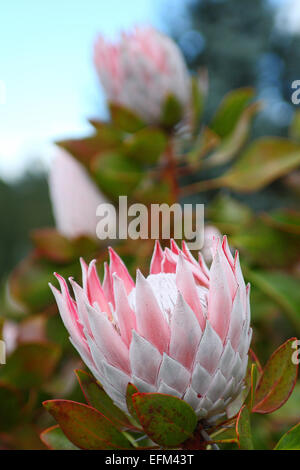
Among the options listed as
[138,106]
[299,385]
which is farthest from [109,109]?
[299,385]

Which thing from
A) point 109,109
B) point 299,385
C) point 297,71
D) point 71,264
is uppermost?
point 297,71

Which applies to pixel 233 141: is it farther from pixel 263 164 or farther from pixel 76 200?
pixel 76 200

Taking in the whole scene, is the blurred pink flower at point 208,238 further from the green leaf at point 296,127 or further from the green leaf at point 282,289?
the green leaf at point 296,127

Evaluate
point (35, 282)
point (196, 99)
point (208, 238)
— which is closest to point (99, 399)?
point (208, 238)

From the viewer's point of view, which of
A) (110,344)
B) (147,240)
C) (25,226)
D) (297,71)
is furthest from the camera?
(297,71)

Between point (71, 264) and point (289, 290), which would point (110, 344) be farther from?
point (71, 264)

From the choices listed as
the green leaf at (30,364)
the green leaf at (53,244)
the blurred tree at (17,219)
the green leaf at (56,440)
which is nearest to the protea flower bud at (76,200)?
the green leaf at (53,244)

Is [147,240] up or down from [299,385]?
up
